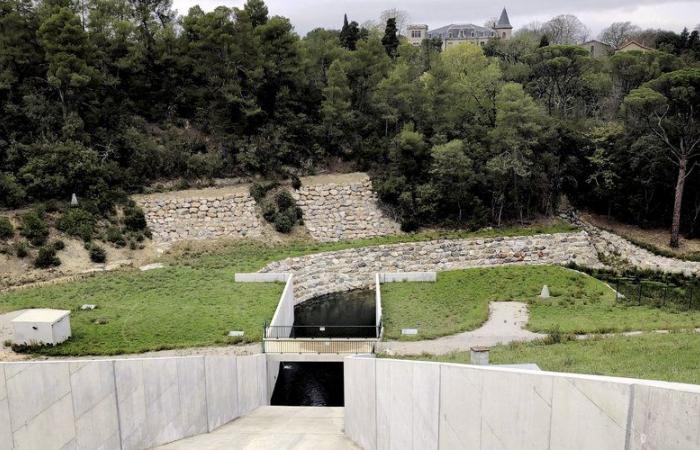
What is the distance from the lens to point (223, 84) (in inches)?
1538

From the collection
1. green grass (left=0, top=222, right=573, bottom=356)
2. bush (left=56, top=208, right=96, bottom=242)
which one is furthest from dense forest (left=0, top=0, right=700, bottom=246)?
green grass (left=0, top=222, right=573, bottom=356)

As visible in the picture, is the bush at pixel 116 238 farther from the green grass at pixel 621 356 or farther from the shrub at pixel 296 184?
the green grass at pixel 621 356

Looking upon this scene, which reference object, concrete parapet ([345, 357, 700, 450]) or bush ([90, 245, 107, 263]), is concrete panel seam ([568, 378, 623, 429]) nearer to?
concrete parapet ([345, 357, 700, 450])

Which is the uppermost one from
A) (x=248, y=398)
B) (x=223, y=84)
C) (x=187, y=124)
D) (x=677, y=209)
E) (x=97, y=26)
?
(x=97, y=26)

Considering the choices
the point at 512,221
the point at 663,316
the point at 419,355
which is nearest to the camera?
the point at 419,355

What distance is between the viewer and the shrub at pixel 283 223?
3438cm

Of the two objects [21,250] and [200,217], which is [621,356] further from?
[21,250]

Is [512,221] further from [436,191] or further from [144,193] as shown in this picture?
[144,193]

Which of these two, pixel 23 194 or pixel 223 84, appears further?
pixel 223 84

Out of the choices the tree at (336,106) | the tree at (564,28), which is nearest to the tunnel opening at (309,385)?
the tree at (336,106)

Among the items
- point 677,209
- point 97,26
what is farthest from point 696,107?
point 97,26

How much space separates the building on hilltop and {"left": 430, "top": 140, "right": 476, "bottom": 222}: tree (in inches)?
2511

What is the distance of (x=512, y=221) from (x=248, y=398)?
2615 cm

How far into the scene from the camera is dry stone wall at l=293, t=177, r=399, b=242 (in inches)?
1379
